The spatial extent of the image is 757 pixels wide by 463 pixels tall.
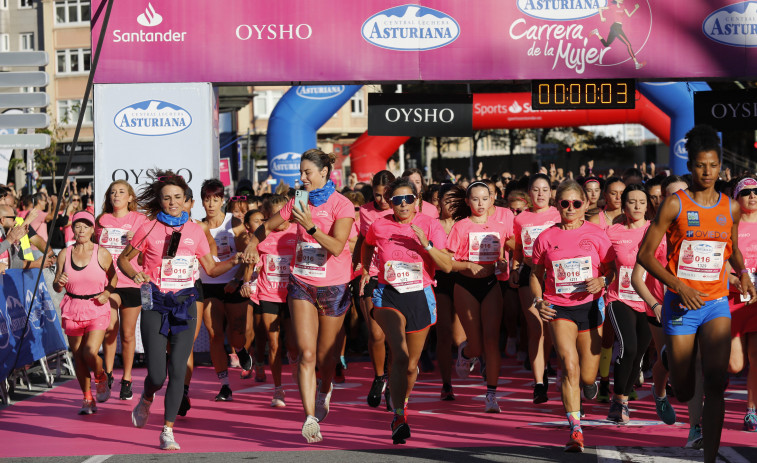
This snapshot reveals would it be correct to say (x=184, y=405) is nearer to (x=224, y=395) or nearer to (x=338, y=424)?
(x=224, y=395)

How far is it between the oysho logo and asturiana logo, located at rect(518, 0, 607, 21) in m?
4.31

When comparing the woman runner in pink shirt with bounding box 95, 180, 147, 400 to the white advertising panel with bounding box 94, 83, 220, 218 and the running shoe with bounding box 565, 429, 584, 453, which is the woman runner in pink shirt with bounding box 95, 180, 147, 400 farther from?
the running shoe with bounding box 565, 429, 584, 453

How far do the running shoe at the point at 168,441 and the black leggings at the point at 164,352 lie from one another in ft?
0.70

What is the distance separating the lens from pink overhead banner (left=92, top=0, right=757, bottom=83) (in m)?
13.1

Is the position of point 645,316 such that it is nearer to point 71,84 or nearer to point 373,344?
point 373,344

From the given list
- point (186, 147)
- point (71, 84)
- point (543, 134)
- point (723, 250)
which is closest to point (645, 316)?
point (723, 250)

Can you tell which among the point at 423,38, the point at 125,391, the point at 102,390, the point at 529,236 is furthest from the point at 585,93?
the point at 102,390

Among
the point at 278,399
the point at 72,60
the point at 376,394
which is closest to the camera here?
the point at 376,394

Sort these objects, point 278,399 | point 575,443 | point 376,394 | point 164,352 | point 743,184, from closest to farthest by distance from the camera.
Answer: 1. point 575,443
2. point 164,352
3. point 743,184
4. point 376,394
5. point 278,399

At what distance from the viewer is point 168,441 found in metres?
7.88

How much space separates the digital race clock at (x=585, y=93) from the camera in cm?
1330

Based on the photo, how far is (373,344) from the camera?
33.2 feet

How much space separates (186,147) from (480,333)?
5081 millimetres

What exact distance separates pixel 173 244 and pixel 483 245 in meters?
2.87
